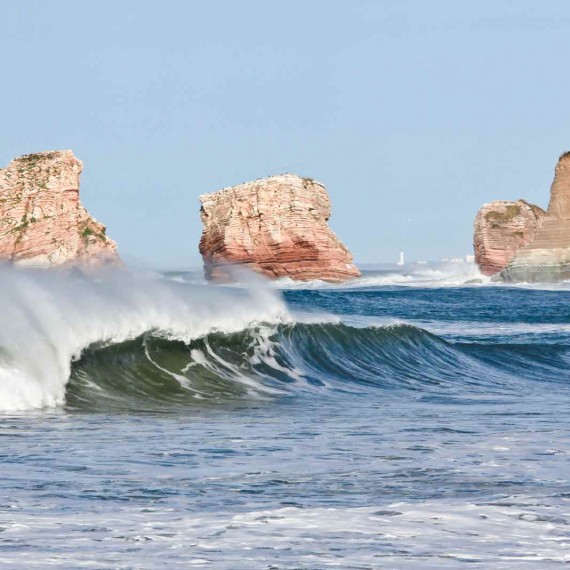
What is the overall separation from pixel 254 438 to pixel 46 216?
63906 millimetres

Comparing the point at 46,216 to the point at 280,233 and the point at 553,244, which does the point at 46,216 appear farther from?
the point at 553,244

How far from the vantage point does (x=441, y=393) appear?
16.4 metres

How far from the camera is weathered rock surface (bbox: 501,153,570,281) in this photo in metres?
82.7

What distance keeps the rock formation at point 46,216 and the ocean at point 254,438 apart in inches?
1978

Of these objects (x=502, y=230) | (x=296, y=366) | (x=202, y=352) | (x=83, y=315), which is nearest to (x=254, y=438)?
(x=83, y=315)

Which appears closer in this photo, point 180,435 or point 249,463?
point 249,463

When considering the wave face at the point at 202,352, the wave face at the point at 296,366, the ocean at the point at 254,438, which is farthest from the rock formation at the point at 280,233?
the ocean at the point at 254,438

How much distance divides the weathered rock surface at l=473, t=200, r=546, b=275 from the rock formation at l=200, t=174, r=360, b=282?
56.7ft

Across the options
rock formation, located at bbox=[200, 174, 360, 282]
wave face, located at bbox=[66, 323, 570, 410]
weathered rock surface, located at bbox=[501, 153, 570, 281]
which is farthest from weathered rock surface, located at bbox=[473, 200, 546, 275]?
wave face, located at bbox=[66, 323, 570, 410]

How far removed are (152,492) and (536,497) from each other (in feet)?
7.45

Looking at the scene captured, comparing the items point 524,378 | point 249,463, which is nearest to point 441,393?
point 524,378

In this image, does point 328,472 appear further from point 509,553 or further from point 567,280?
point 567,280

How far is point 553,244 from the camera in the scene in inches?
3319

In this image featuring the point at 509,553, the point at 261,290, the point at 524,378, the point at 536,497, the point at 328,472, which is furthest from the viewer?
the point at 261,290
